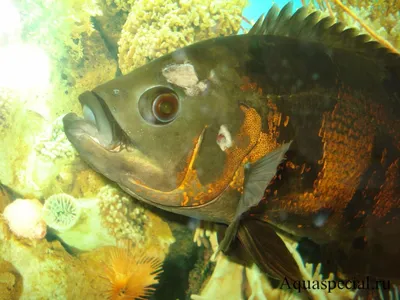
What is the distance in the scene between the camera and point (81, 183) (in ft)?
7.45

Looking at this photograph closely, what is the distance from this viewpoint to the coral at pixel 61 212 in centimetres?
211

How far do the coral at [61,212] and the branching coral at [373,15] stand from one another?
2.71 meters

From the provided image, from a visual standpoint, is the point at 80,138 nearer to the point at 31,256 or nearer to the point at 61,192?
the point at 61,192

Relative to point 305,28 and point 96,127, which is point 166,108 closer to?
point 96,127

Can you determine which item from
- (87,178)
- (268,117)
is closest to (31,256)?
(87,178)

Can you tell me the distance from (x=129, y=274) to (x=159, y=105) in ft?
4.19

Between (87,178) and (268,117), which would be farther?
(87,178)

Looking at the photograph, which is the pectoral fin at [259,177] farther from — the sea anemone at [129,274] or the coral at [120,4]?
the coral at [120,4]

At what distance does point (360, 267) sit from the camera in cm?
205

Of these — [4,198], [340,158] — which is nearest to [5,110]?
[4,198]

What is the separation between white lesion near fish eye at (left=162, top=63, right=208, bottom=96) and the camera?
1.50 m

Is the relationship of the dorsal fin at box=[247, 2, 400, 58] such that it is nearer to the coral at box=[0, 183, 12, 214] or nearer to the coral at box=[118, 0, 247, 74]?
the coral at box=[118, 0, 247, 74]

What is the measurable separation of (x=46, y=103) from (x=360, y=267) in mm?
2526

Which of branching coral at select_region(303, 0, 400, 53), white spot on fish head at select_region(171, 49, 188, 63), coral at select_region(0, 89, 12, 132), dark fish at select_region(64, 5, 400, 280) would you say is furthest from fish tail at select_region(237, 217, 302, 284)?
branching coral at select_region(303, 0, 400, 53)
